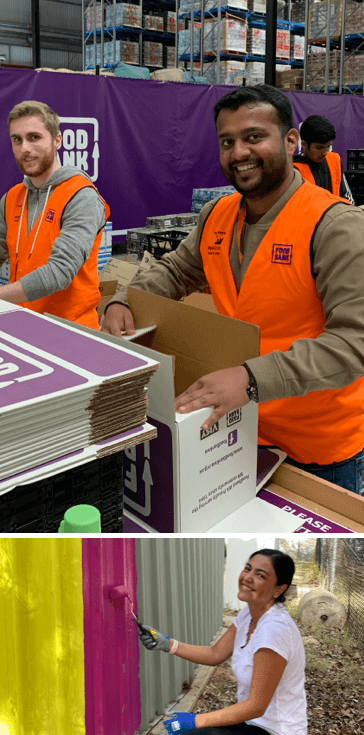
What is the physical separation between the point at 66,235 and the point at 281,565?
2359mm

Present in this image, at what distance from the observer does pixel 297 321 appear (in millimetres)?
1928

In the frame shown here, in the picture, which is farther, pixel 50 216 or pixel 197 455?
pixel 50 216

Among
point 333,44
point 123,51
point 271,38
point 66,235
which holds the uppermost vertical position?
point 123,51

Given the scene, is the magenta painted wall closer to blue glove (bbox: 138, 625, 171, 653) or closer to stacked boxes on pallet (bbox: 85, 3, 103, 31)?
blue glove (bbox: 138, 625, 171, 653)

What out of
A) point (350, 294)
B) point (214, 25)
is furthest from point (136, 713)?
point (214, 25)

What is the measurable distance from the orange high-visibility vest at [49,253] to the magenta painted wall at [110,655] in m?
2.44

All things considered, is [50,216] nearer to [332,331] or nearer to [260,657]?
[332,331]

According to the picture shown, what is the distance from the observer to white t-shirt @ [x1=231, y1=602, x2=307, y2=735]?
0.59 meters

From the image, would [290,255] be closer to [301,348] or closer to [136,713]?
[301,348]

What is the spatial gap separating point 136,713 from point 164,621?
9 centimetres

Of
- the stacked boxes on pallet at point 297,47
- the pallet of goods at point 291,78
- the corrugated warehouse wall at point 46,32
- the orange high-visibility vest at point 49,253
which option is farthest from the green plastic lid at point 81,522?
the corrugated warehouse wall at point 46,32

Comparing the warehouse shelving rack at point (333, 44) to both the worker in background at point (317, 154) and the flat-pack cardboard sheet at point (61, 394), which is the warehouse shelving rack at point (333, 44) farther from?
the flat-pack cardboard sheet at point (61, 394)

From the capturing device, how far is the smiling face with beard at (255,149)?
1.89 m

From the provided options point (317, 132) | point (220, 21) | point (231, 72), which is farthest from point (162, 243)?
point (220, 21)
